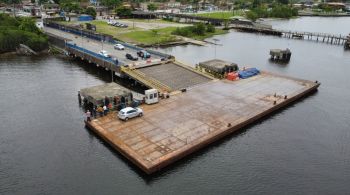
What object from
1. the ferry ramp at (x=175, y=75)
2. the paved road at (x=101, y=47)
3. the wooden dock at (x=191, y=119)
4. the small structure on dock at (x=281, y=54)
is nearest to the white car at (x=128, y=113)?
the wooden dock at (x=191, y=119)

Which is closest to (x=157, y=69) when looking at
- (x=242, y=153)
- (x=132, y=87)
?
(x=132, y=87)

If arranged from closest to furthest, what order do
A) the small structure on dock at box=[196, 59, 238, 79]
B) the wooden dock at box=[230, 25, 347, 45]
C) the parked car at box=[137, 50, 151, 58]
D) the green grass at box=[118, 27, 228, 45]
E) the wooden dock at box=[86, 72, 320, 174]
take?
the wooden dock at box=[86, 72, 320, 174] < the small structure on dock at box=[196, 59, 238, 79] < the parked car at box=[137, 50, 151, 58] < the green grass at box=[118, 27, 228, 45] < the wooden dock at box=[230, 25, 347, 45]

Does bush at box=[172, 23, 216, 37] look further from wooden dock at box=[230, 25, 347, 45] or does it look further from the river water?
the river water

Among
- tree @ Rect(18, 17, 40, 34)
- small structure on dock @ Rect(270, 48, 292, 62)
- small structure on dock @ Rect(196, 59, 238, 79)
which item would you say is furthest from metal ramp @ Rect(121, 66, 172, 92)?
tree @ Rect(18, 17, 40, 34)

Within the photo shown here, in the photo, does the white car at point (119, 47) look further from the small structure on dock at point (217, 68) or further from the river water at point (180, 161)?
the small structure on dock at point (217, 68)

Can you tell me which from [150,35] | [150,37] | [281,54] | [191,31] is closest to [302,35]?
[191,31]
